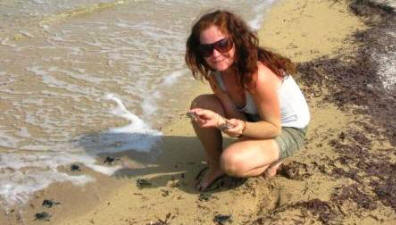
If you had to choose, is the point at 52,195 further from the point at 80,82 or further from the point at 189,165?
the point at 80,82

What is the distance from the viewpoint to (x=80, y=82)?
5.20 m

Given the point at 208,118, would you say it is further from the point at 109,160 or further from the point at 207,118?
the point at 109,160

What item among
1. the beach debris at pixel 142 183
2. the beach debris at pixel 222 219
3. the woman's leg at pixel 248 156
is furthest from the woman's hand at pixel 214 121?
the beach debris at pixel 142 183

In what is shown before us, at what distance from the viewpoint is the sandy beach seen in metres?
3.20

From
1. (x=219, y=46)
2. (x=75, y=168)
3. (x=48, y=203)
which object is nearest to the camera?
(x=219, y=46)

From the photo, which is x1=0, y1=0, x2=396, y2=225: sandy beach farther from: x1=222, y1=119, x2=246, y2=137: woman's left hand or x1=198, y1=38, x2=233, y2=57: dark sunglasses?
x1=198, y1=38, x2=233, y2=57: dark sunglasses

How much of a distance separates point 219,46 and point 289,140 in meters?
0.81

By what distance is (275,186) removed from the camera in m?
3.45

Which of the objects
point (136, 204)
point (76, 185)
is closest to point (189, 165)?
point (136, 204)

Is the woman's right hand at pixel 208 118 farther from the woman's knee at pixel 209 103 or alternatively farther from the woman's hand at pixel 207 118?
the woman's knee at pixel 209 103

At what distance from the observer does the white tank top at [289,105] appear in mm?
3158

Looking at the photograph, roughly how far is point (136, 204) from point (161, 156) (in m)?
0.62

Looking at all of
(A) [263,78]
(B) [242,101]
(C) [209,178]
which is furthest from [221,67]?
(C) [209,178]

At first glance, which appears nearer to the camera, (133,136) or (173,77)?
(133,136)
